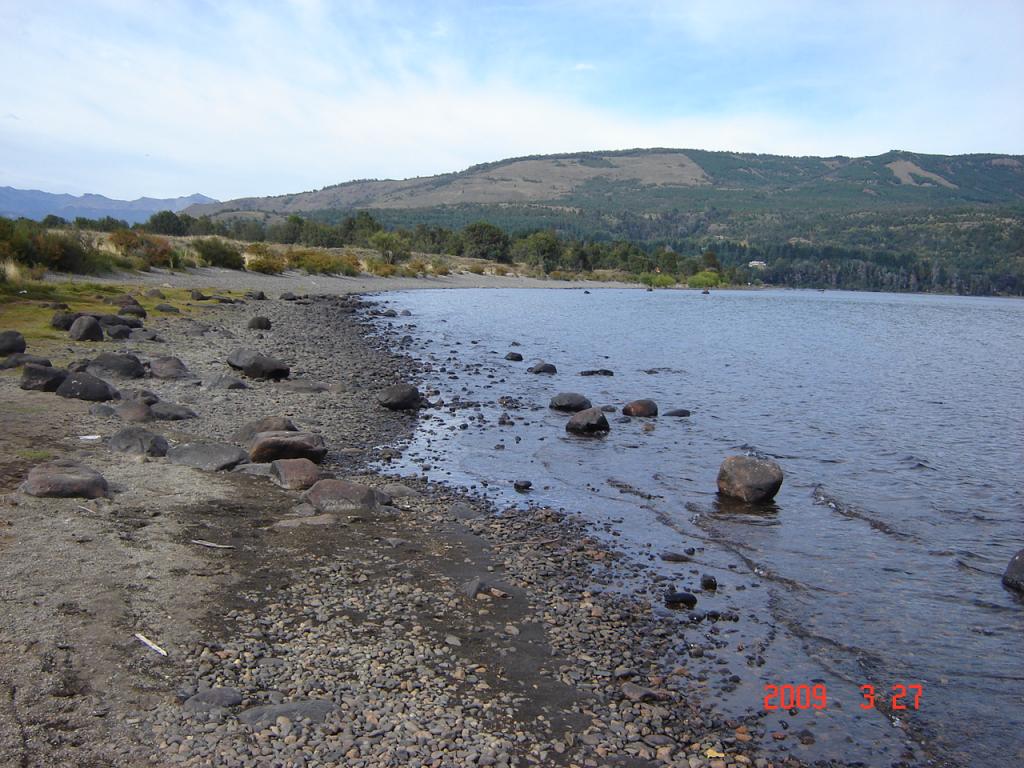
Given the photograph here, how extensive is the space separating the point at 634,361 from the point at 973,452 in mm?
16593

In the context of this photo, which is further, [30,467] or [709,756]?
[30,467]

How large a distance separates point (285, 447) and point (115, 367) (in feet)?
25.9

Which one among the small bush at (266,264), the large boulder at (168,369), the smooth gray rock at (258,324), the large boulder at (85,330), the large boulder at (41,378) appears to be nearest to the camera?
the large boulder at (41,378)

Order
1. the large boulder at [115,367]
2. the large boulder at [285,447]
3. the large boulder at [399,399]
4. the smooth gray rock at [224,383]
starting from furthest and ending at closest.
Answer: the large boulder at [399,399] → the smooth gray rock at [224,383] → the large boulder at [115,367] → the large boulder at [285,447]

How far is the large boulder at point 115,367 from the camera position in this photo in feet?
57.8

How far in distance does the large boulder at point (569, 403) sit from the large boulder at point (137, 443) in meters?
10.4

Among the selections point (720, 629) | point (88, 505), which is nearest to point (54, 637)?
point (88, 505)

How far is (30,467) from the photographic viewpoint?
9.98 metres

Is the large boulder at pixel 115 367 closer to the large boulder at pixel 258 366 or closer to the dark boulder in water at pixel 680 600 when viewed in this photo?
the large boulder at pixel 258 366

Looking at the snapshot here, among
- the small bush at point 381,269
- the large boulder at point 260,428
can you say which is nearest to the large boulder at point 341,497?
the large boulder at point 260,428

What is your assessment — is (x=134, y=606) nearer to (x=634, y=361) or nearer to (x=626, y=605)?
(x=626, y=605)

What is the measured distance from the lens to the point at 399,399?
18125 mm

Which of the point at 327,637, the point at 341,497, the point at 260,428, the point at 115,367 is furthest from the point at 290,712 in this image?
the point at 115,367

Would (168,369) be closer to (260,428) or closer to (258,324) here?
(260,428)
